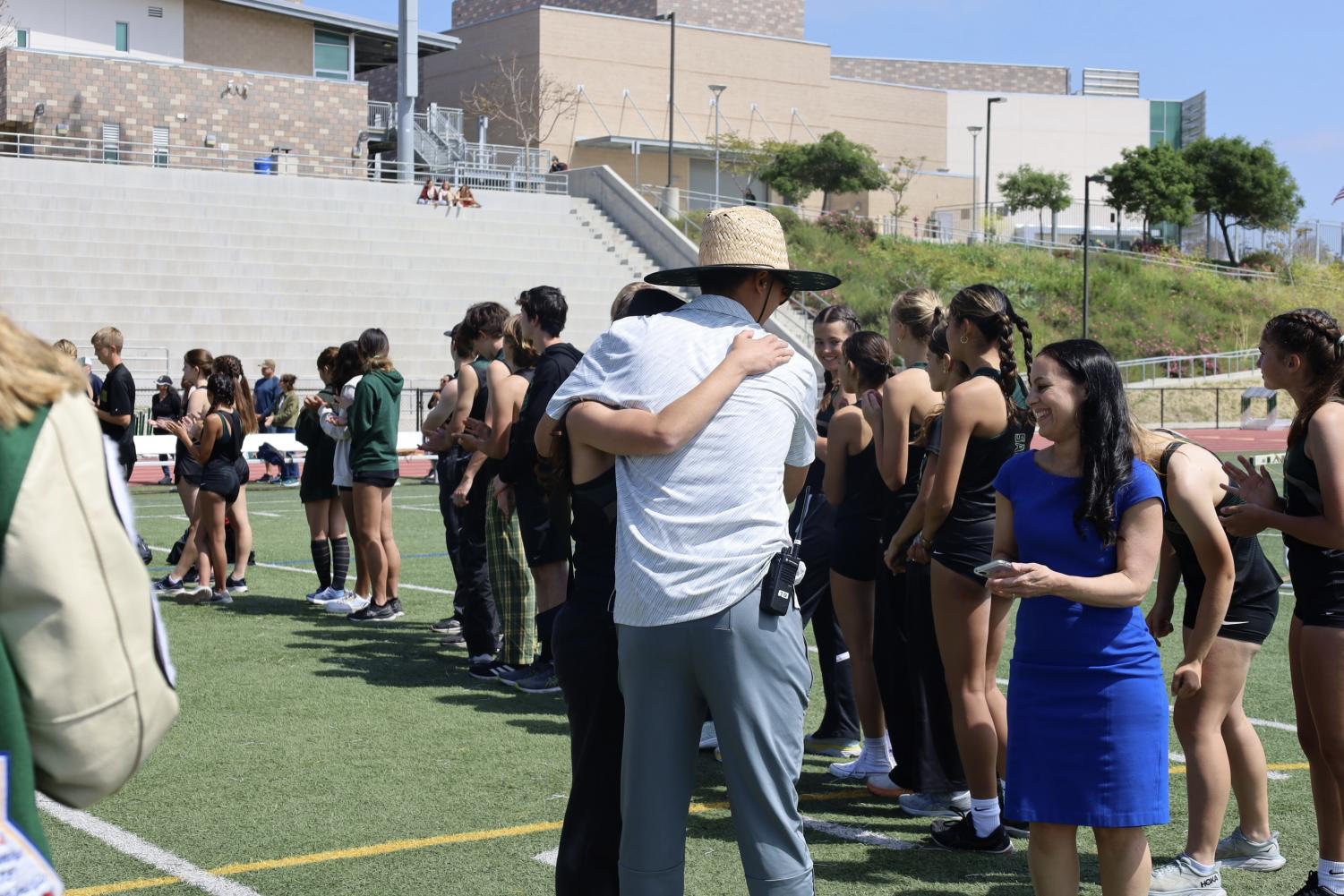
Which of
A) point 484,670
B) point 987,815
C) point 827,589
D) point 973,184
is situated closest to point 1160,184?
point 973,184

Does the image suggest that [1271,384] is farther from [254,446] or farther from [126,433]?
[254,446]

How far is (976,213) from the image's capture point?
71000mm

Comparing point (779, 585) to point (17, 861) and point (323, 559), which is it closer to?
point (17, 861)

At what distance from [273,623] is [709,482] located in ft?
24.1

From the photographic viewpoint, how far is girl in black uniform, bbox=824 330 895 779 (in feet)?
20.3

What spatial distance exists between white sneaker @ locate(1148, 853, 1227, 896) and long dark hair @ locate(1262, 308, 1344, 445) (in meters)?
1.43

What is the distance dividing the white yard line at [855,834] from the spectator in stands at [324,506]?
599cm

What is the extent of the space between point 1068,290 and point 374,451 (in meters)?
40.9

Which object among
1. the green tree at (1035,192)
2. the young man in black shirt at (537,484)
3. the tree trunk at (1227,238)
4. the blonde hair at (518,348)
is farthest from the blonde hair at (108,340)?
the tree trunk at (1227,238)

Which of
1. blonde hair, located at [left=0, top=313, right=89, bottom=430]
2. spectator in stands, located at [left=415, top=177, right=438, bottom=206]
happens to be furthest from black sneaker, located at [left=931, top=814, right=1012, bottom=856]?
spectator in stands, located at [left=415, top=177, right=438, bottom=206]

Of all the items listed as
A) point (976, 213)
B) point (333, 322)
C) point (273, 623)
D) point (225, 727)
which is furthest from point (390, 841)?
point (976, 213)

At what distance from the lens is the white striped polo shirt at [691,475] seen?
10.9 feet

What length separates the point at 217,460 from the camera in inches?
419

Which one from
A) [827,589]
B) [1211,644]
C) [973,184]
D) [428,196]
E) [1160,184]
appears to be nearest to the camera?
[1211,644]
